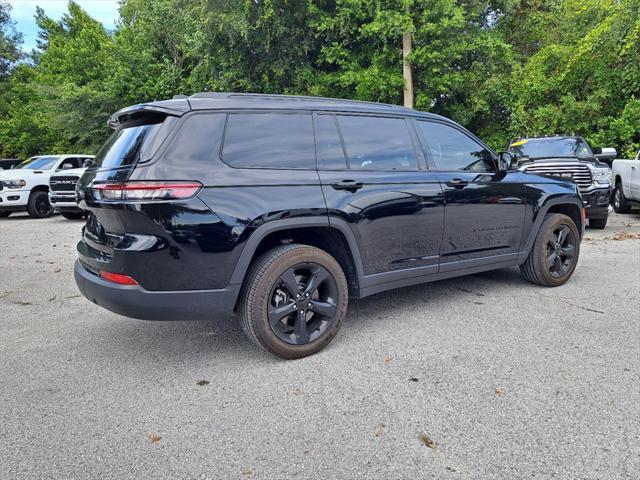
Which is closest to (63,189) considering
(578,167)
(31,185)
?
(31,185)

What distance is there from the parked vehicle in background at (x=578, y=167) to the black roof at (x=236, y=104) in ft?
17.5

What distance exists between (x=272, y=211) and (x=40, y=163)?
1390cm

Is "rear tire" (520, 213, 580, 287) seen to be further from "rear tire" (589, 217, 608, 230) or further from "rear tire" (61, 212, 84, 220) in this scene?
"rear tire" (61, 212, 84, 220)

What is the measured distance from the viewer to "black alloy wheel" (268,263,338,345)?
10.6 ft

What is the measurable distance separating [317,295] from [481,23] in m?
20.8

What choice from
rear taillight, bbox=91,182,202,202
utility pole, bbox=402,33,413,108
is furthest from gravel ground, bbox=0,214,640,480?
utility pole, bbox=402,33,413,108

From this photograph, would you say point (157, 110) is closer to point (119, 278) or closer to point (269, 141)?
point (269, 141)

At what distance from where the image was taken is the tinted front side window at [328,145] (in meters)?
3.49

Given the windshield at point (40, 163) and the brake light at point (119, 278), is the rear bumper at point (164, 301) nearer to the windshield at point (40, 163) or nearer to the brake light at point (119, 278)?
the brake light at point (119, 278)

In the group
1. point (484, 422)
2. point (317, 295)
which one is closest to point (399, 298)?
point (317, 295)

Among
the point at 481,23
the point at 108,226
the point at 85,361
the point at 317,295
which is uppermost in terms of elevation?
the point at 481,23

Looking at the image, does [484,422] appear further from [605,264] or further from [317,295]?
[605,264]

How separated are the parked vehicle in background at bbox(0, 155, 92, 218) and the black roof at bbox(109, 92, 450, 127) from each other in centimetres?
1182

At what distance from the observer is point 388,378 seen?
3016 mm
